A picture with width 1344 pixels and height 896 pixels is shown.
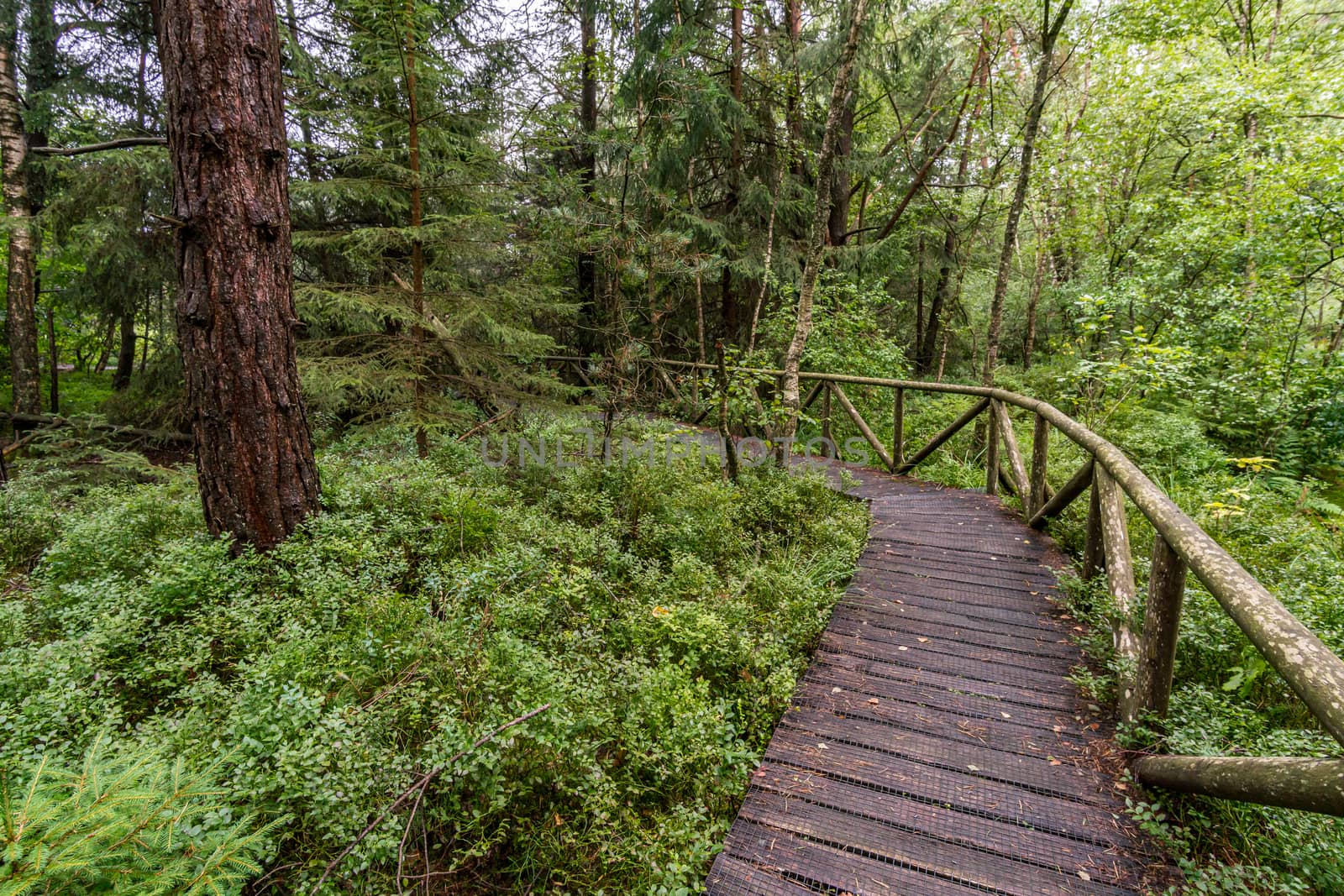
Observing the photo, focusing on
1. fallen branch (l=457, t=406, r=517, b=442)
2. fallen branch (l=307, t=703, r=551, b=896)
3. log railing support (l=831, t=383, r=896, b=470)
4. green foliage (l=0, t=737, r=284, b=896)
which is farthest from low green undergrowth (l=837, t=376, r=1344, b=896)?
fallen branch (l=457, t=406, r=517, b=442)

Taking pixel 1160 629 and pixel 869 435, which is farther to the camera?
pixel 869 435

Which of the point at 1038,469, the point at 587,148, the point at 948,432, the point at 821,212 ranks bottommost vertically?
the point at 1038,469

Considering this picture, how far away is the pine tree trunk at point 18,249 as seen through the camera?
712 centimetres

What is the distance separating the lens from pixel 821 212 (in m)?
6.27

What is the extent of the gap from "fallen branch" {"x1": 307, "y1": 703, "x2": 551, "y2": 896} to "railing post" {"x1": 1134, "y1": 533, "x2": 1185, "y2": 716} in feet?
8.80

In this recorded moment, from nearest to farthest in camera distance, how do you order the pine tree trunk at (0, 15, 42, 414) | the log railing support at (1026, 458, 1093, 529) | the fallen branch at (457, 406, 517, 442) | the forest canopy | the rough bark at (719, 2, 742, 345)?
the forest canopy, the log railing support at (1026, 458, 1093, 529), the fallen branch at (457, 406, 517, 442), the pine tree trunk at (0, 15, 42, 414), the rough bark at (719, 2, 742, 345)

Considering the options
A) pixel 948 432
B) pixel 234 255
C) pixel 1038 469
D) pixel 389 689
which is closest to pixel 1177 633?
pixel 1038 469

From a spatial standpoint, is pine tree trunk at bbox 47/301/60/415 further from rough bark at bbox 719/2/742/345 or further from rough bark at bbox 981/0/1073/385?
rough bark at bbox 981/0/1073/385

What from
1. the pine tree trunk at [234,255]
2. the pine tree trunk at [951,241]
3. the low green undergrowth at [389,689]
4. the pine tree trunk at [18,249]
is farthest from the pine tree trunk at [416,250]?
the pine tree trunk at [951,241]

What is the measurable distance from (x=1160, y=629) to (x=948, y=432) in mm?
4488

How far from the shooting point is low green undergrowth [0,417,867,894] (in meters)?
1.88

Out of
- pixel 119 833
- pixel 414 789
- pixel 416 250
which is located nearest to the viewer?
pixel 119 833

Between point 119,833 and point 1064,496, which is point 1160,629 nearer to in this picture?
point 1064,496

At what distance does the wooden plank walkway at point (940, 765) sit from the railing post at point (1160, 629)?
39 cm
